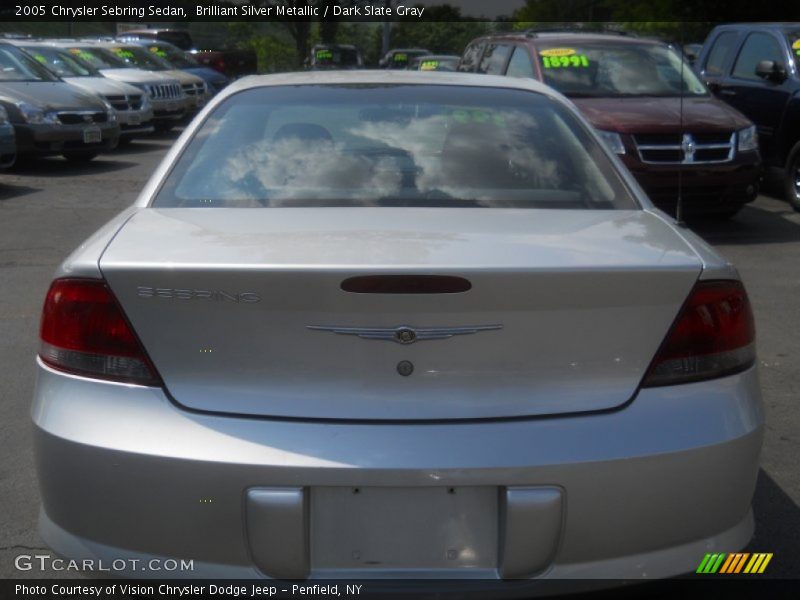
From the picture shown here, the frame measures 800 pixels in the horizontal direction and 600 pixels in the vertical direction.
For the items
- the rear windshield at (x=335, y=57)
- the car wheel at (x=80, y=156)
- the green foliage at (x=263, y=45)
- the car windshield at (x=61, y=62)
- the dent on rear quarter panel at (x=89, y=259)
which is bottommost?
the green foliage at (x=263, y=45)

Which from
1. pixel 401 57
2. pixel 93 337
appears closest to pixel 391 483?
pixel 93 337

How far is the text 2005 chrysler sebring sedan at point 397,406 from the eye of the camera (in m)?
2.62

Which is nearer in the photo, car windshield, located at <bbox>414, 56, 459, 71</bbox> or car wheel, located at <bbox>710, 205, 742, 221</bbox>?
car wheel, located at <bbox>710, 205, 742, 221</bbox>

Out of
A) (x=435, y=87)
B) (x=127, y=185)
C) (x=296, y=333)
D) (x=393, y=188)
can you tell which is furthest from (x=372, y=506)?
(x=127, y=185)

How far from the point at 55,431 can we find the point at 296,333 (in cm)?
69

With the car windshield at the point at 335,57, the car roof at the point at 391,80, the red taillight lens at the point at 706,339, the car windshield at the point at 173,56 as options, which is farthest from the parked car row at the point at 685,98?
the car windshield at the point at 335,57

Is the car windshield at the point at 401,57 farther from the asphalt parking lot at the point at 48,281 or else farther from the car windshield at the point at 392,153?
the car windshield at the point at 392,153

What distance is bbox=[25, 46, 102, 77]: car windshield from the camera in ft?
61.5

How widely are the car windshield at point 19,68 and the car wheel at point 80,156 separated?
1.12 metres

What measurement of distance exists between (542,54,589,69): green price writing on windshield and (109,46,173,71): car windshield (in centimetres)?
1259

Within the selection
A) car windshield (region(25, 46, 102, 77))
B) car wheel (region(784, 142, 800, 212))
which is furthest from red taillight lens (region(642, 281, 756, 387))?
car windshield (region(25, 46, 102, 77))

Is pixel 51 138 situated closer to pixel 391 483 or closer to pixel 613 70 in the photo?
pixel 613 70

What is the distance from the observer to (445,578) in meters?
2.63

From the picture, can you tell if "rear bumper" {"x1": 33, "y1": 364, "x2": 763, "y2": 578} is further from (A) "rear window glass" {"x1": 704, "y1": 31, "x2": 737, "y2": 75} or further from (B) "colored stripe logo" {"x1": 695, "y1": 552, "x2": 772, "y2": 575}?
(A) "rear window glass" {"x1": 704, "y1": 31, "x2": 737, "y2": 75}
